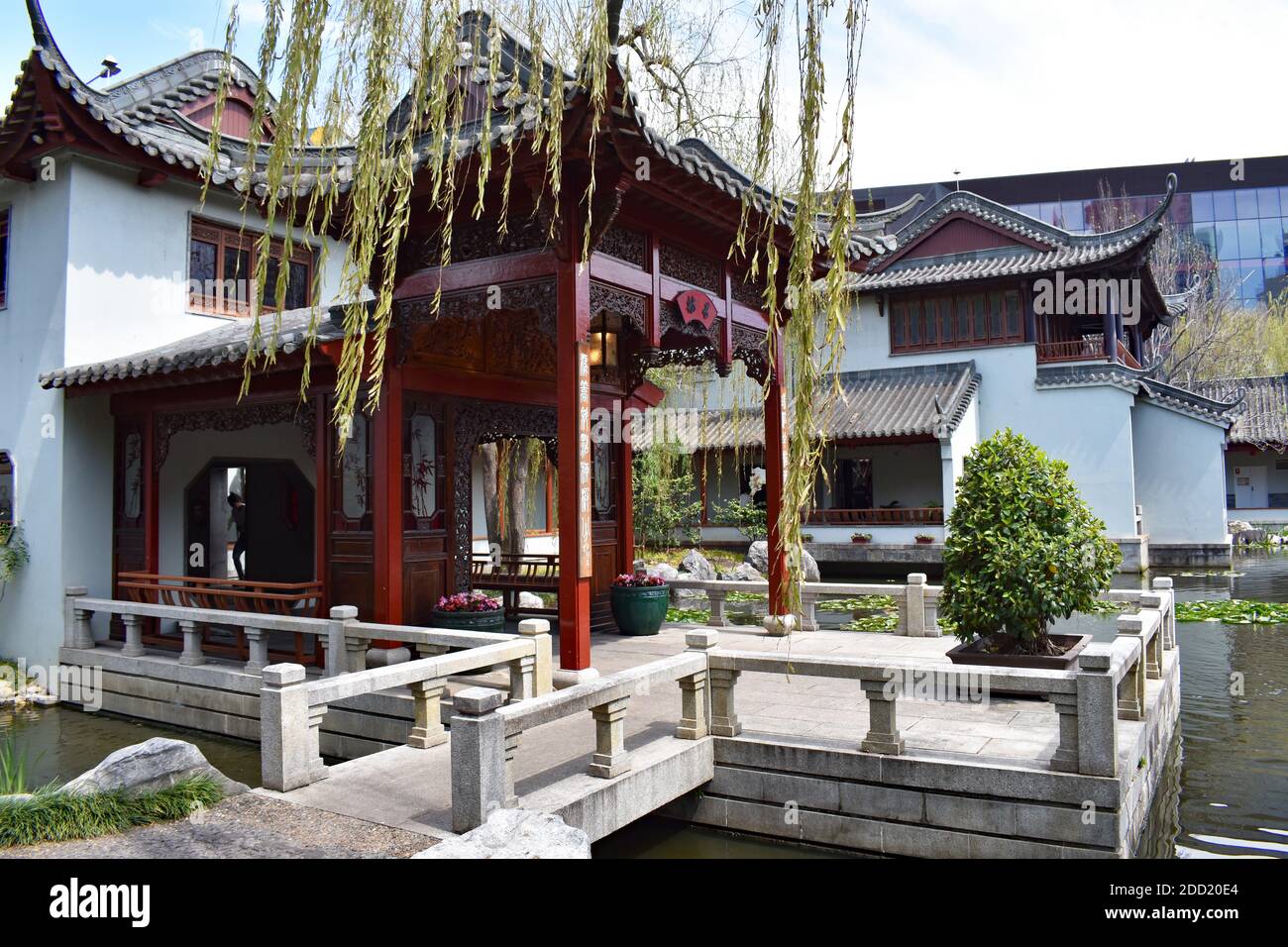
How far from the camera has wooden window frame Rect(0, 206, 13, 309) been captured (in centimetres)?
1036

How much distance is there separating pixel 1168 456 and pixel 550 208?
19562 millimetres

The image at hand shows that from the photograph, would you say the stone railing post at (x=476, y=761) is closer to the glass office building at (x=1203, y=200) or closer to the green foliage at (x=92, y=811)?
the green foliage at (x=92, y=811)

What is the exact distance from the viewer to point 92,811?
14.1ft

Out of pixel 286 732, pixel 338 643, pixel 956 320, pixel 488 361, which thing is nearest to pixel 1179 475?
pixel 956 320

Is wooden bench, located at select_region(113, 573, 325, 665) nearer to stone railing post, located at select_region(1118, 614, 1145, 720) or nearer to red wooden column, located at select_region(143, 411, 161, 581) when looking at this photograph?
red wooden column, located at select_region(143, 411, 161, 581)

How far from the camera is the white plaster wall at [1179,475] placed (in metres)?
20.9

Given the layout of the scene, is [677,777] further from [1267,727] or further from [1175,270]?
[1175,270]

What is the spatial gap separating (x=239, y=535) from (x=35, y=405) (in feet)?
13.4

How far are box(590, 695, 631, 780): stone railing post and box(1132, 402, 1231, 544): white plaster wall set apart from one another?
66.8 ft

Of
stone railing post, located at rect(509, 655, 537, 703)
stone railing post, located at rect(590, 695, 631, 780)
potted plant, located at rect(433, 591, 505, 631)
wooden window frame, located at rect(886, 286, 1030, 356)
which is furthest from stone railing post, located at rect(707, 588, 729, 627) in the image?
wooden window frame, located at rect(886, 286, 1030, 356)
